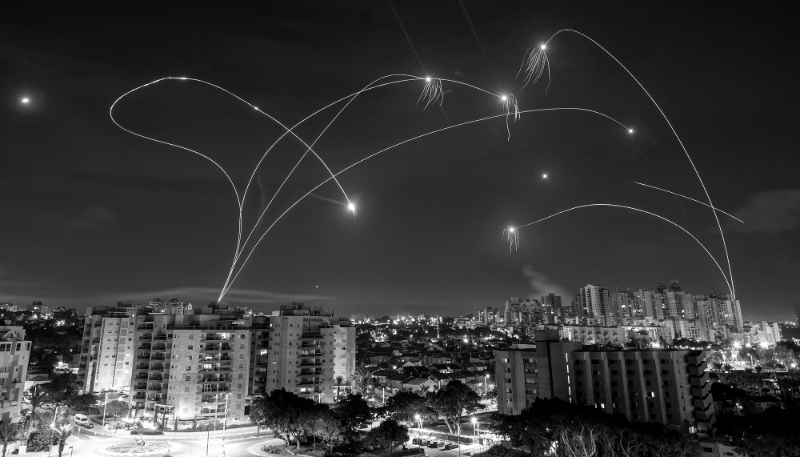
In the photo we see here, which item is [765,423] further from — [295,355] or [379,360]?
[379,360]

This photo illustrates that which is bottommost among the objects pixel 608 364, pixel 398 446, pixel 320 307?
pixel 398 446

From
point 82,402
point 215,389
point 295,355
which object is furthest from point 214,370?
point 82,402

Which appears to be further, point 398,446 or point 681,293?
point 681,293

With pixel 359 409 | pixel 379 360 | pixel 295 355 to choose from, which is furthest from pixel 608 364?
pixel 379 360

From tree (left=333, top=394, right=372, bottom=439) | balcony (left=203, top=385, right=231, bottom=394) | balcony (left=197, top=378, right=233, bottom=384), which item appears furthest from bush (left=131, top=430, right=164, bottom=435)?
tree (left=333, top=394, right=372, bottom=439)

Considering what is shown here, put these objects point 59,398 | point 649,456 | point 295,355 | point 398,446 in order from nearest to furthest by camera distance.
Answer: point 649,456 → point 398,446 → point 59,398 → point 295,355

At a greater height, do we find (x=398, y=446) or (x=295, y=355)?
(x=295, y=355)

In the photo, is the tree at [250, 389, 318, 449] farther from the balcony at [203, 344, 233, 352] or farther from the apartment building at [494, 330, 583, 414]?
the apartment building at [494, 330, 583, 414]
